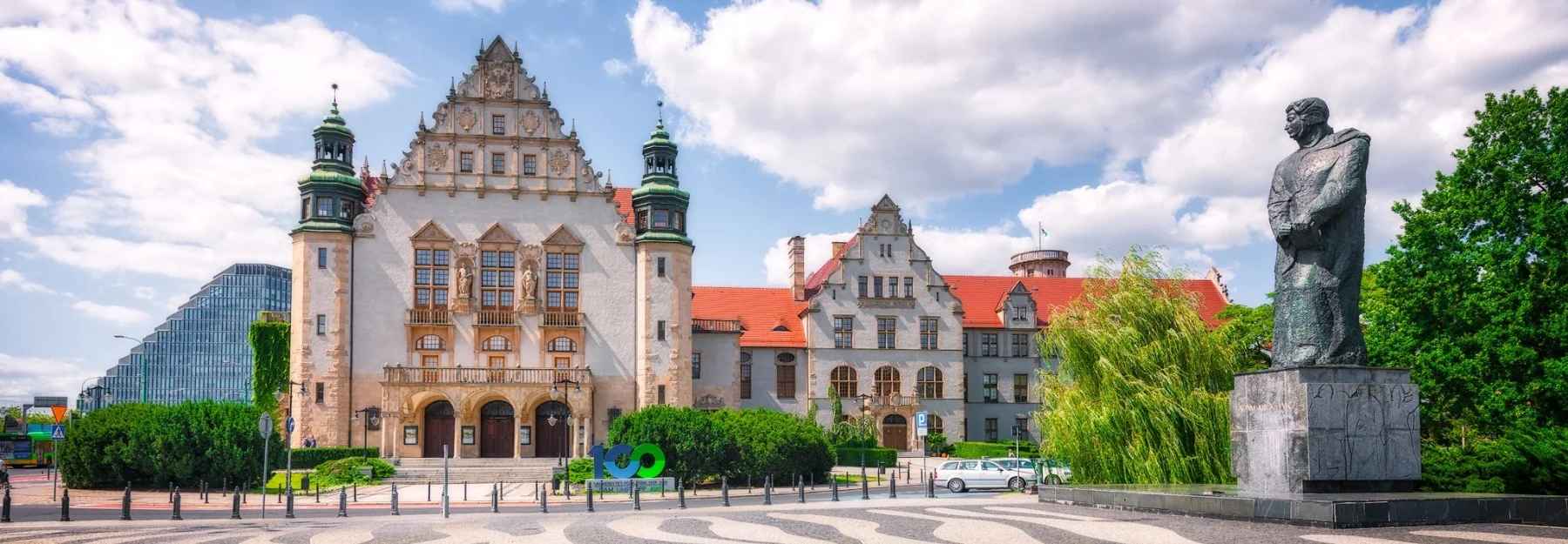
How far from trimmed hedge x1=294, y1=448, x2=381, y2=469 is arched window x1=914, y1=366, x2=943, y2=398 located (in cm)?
2701

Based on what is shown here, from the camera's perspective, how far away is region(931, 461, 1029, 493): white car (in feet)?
118

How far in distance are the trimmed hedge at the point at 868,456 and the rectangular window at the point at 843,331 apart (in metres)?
9.02

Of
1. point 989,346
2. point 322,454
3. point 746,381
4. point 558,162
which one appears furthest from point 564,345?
point 989,346

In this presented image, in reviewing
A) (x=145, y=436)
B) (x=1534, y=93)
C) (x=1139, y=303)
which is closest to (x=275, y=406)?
(x=145, y=436)

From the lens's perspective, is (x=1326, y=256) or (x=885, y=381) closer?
(x=1326, y=256)

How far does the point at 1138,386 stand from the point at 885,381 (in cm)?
3634

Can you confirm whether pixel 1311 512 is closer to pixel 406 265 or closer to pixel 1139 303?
pixel 1139 303

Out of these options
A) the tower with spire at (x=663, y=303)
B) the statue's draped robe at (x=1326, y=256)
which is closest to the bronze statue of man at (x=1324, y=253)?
the statue's draped robe at (x=1326, y=256)

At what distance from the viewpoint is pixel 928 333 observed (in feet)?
205

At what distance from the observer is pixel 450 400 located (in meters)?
52.3

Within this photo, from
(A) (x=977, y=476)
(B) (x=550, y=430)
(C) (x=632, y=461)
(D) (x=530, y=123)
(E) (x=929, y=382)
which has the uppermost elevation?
(D) (x=530, y=123)

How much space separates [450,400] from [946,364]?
25244 millimetres

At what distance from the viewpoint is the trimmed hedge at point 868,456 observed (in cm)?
5150

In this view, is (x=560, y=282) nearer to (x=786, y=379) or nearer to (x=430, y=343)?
(x=430, y=343)
